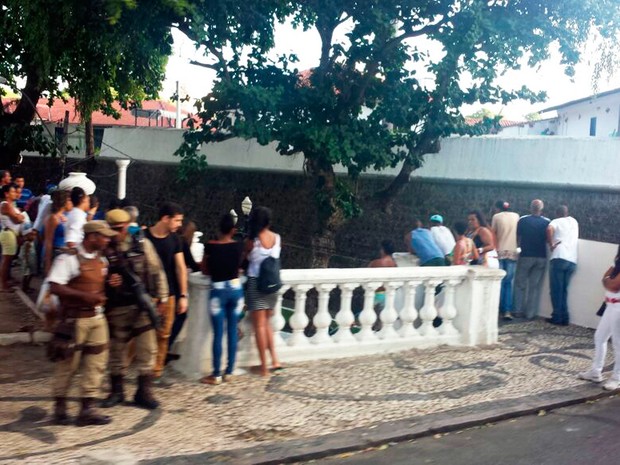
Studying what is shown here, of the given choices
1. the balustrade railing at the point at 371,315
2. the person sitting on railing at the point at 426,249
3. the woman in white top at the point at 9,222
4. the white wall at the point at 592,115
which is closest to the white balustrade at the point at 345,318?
the balustrade railing at the point at 371,315

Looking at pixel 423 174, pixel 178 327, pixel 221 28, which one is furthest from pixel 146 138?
pixel 178 327

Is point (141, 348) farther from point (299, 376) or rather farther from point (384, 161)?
point (384, 161)

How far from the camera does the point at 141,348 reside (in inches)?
228

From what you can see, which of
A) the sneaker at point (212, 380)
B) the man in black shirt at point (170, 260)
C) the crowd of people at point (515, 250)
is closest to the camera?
the man in black shirt at point (170, 260)

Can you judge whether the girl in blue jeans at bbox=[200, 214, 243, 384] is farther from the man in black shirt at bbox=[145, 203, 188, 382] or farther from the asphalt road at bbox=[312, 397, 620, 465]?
the asphalt road at bbox=[312, 397, 620, 465]

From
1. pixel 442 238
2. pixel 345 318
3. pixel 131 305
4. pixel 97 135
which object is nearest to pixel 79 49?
pixel 442 238

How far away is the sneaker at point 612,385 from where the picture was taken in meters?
7.11

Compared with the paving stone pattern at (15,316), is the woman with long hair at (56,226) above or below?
above

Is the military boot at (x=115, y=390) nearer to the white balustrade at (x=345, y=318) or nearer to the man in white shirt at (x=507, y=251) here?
the white balustrade at (x=345, y=318)

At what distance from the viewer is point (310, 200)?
20.2 meters

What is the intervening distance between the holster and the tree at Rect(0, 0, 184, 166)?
20.1 feet

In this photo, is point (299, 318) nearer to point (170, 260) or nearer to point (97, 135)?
point (170, 260)

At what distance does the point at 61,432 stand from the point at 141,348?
867mm

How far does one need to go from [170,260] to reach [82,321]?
119 cm
